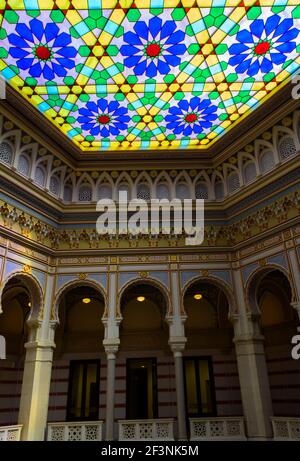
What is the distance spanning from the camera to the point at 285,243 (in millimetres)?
7555

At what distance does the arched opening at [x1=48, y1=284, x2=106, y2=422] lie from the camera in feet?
31.6

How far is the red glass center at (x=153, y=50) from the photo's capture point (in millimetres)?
6402

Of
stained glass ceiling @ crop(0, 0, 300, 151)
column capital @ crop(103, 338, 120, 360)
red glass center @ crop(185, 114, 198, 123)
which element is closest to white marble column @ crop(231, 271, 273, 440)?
column capital @ crop(103, 338, 120, 360)

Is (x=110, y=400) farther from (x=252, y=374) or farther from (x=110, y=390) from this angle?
(x=252, y=374)

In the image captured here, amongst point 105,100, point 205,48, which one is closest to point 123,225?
point 105,100

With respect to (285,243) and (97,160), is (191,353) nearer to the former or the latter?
(285,243)

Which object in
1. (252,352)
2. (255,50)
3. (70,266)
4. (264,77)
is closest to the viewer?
(255,50)

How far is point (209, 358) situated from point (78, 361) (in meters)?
3.77

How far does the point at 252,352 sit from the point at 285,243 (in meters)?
2.55

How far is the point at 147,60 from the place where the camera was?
6.70 meters

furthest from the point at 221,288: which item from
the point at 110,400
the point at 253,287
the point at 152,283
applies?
the point at 110,400

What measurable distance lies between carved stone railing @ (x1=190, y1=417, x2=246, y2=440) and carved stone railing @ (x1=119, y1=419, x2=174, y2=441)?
1.79 ft

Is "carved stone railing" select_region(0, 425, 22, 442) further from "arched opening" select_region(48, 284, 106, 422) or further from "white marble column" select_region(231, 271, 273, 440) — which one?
"white marble column" select_region(231, 271, 273, 440)

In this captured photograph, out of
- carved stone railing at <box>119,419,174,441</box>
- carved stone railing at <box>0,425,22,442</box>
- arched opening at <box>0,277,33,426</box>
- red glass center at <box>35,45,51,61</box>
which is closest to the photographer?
red glass center at <box>35,45,51,61</box>
